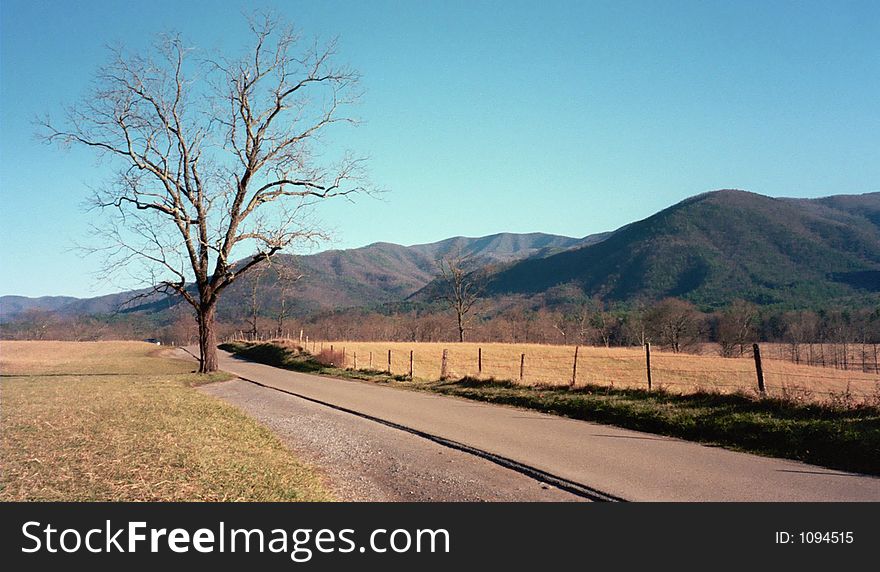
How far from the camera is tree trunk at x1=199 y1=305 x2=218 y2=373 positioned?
88.7 ft

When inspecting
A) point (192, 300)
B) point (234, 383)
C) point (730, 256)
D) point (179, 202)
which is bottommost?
point (234, 383)

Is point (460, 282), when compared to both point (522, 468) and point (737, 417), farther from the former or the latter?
point (522, 468)

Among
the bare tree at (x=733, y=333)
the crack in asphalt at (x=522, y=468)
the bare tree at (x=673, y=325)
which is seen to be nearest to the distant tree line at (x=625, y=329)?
the bare tree at (x=733, y=333)

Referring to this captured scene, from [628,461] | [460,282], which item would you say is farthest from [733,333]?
[628,461]

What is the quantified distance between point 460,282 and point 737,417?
60.4 metres

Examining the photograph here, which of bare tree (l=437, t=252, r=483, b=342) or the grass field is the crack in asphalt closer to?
the grass field

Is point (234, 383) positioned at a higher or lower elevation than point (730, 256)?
lower

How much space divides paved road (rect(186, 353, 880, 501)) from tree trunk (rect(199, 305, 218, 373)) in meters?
14.1

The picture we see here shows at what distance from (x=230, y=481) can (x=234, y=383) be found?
62.6ft

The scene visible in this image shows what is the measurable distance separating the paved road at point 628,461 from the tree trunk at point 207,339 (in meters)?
14.1

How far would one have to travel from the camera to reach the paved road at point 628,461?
7.68m
